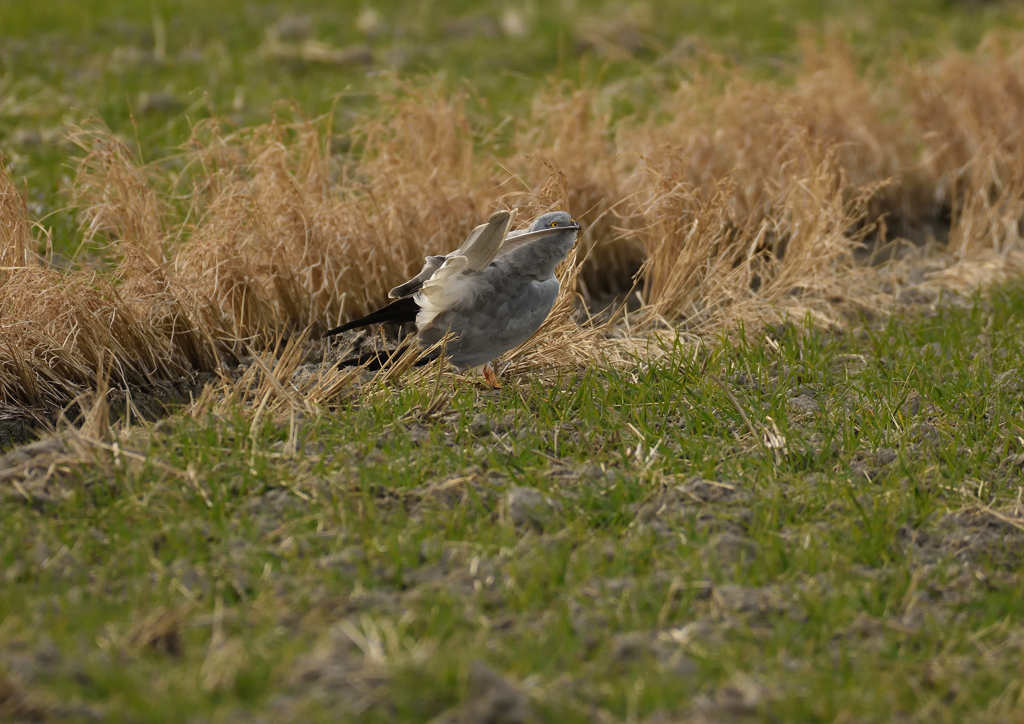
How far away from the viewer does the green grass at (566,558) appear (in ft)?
7.38

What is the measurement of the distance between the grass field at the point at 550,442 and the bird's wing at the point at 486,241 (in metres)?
0.50

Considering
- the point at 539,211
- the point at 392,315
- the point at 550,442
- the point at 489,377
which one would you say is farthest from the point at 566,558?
the point at 539,211

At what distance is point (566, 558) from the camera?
8.89 feet

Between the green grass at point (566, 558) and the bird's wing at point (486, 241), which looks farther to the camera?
the bird's wing at point (486, 241)

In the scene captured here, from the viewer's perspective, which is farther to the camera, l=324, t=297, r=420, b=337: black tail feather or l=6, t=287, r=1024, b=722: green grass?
l=324, t=297, r=420, b=337: black tail feather

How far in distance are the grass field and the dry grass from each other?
23mm

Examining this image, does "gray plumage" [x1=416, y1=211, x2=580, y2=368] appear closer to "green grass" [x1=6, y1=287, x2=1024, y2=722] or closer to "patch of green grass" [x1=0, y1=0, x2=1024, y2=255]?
"green grass" [x1=6, y1=287, x2=1024, y2=722]

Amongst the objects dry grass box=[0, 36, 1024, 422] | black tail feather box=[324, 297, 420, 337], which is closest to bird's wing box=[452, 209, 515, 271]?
black tail feather box=[324, 297, 420, 337]

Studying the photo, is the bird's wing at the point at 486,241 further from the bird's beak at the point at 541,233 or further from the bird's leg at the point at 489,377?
the bird's leg at the point at 489,377

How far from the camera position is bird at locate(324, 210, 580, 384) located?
3.50 metres

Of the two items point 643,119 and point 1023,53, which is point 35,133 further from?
point 1023,53

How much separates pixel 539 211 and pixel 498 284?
854mm

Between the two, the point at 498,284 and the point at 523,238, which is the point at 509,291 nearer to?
the point at 498,284

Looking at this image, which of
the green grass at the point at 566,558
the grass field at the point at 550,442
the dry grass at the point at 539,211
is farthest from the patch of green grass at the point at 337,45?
the green grass at the point at 566,558
